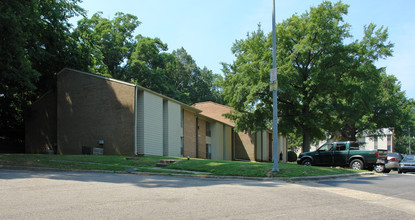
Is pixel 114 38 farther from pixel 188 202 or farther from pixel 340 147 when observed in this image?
pixel 188 202

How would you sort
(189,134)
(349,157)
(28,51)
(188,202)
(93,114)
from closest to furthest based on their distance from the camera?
(188,202) < (349,157) < (93,114) < (28,51) < (189,134)

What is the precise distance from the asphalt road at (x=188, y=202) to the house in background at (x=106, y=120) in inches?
523

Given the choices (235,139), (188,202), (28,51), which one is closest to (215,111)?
(235,139)

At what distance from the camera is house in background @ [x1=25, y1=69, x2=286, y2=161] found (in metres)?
23.9

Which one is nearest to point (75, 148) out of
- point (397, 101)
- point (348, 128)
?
point (348, 128)

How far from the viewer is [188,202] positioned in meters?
7.61

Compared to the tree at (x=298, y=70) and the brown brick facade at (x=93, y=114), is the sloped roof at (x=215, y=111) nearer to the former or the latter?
the tree at (x=298, y=70)

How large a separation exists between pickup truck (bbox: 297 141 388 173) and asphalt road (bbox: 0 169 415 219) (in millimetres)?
8661

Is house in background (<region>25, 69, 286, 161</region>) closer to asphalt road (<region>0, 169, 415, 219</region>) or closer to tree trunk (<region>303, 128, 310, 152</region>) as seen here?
tree trunk (<region>303, 128, 310, 152</region>)

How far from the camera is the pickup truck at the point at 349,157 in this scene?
1884cm

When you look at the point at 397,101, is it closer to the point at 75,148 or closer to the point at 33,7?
the point at 75,148

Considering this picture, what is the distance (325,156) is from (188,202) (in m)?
14.9

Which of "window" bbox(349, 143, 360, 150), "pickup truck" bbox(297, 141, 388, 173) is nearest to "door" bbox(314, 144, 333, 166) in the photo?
"pickup truck" bbox(297, 141, 388, 173)

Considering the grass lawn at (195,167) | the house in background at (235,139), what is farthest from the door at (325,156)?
the house in background at (235,139)
